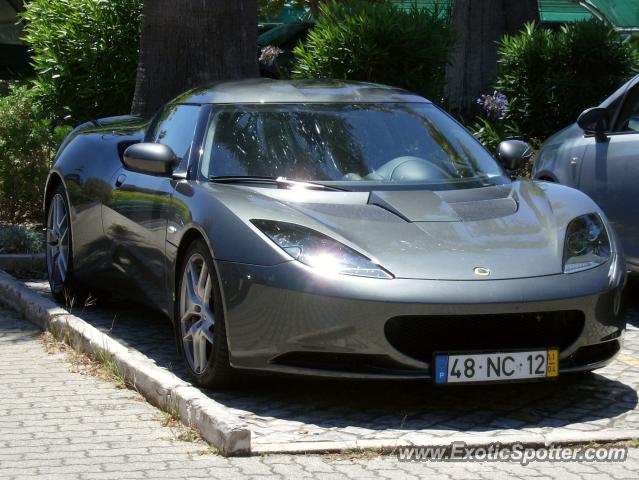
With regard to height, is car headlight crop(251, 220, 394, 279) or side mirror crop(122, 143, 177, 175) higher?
side mirror crop(122, 143, 177, 175)

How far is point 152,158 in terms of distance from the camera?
657cm

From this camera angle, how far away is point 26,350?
7.19m

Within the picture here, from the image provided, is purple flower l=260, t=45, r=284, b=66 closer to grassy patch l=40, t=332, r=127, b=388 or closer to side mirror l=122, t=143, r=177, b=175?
grassy patch l=40, t=332, r=127, b=388

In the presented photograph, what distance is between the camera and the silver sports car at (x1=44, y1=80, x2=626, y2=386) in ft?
17.7

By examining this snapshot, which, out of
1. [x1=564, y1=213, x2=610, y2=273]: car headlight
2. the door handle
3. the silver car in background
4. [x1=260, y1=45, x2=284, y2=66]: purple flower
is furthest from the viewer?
[x1=260, y1=45, x2=284, y2=66]: purple flower

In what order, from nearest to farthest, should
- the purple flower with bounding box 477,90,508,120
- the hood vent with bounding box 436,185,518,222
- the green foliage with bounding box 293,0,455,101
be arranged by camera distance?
the hood vent with bounding box 436,185,518,222 < the green foliage with bounding box 293,0,455,101 < the purple flower with bounding box 477,90,508,120

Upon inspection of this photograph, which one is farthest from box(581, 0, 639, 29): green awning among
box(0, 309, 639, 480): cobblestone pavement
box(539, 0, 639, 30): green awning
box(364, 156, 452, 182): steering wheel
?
box(0, 309, 639, 480): cobblestone pavement

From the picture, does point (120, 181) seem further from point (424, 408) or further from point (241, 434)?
point (241, 434)

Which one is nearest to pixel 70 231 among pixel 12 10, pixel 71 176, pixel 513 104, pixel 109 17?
pixel 71 176

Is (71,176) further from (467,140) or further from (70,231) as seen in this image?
(467,140)

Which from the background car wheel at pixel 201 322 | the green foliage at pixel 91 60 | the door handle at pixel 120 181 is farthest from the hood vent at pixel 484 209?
the green foliage at pixel 91 60

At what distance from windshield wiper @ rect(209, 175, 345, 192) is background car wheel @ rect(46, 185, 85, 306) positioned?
203cm

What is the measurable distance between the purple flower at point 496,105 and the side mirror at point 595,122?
5350 millimetres

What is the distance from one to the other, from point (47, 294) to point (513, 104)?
6.50 metres
